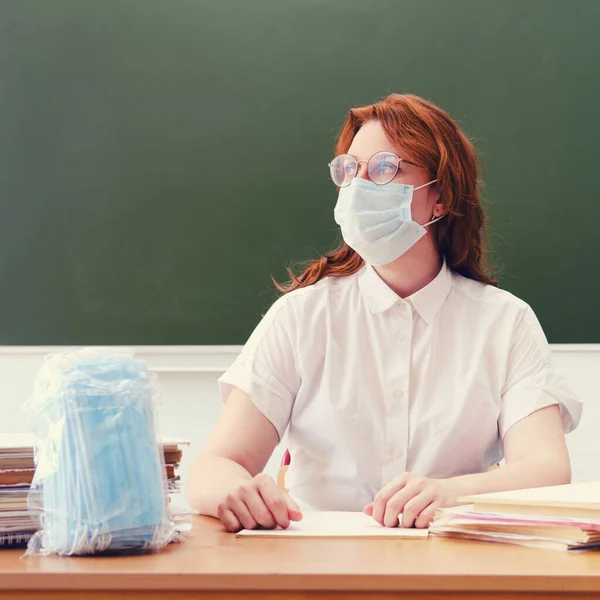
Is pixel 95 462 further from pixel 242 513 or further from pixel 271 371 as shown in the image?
pixel 271 371

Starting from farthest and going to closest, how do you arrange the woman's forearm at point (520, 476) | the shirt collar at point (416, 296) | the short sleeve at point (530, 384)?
1. the shirt collar at point (416, 296)
2. the short sleeve at point (530, 384)
3. the woman's forearm at point (520, 476)

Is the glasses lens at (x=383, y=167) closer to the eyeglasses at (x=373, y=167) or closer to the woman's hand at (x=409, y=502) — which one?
the eyeglasses at (x=373, y=167)

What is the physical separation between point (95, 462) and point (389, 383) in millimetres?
900

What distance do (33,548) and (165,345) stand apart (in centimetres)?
197

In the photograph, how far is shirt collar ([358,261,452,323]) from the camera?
183 cm

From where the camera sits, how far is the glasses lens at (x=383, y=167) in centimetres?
186

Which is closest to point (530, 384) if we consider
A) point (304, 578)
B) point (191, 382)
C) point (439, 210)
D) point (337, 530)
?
point (439, 210)

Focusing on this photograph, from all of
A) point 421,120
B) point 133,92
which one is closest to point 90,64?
point 133,92

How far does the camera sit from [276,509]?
45.5 inches

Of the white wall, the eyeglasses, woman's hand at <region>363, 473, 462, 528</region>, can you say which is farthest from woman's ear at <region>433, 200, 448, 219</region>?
the white wall

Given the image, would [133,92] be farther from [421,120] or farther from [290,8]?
[421,120]

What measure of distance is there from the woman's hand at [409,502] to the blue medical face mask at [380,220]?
28.5 inches

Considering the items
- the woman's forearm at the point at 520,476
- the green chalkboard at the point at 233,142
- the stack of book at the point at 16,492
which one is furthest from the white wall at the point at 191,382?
the stack of book at the point at 16,492

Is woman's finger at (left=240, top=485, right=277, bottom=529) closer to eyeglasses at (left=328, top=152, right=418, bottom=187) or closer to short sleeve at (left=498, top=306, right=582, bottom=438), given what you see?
short sleeve at (left=498, top=306, right=582, bottom=438)
